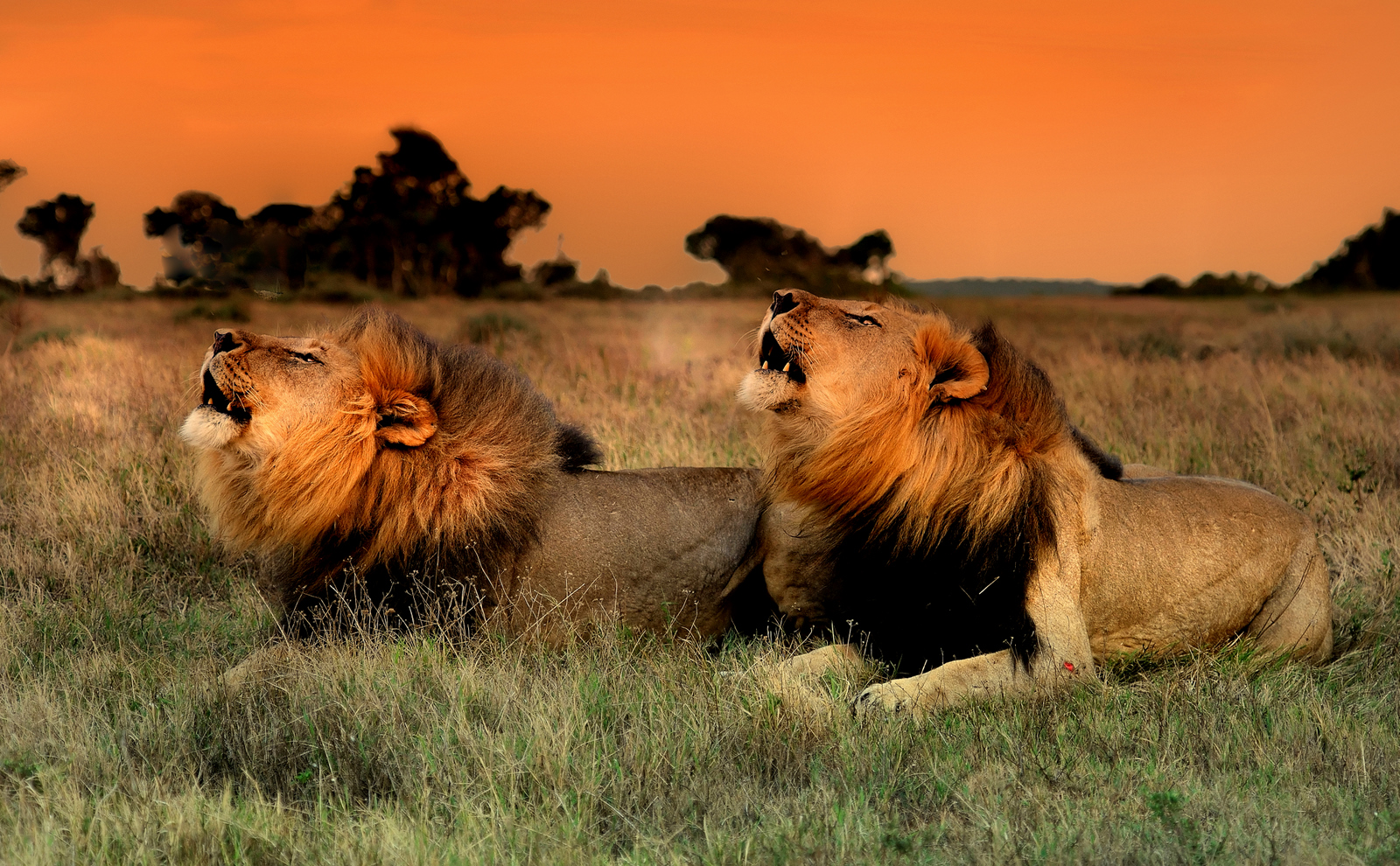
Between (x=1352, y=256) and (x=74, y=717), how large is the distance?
63977mm

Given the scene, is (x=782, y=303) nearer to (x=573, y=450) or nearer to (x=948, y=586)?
(x=948, y=586)

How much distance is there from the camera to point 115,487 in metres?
7.16

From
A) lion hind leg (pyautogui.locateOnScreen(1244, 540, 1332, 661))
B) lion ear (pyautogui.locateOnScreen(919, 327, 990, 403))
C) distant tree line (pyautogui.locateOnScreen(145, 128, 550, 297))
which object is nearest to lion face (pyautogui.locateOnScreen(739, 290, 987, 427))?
lion ear (pyautogui.locateOnScreen(919, 327, 990, 403))

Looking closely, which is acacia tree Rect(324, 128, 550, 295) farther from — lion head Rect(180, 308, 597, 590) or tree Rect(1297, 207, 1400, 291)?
lion head Rect(180, 308, 597, 590)

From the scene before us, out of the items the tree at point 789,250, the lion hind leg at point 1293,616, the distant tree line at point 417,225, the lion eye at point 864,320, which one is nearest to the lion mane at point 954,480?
the lion eye at point 864,320

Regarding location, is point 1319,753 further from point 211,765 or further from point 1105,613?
point 211,765

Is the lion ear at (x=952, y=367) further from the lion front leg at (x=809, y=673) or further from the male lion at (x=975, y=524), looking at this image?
the lion front leg at (x=809, y=673)

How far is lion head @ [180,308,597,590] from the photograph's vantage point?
15.7ft

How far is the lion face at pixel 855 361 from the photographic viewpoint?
4.47 metres

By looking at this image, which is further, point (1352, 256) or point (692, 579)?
point (1352, 256)

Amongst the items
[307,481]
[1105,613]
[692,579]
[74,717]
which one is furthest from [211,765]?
[1105,613]

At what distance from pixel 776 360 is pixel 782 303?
0.86 ft

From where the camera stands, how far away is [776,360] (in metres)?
4.77

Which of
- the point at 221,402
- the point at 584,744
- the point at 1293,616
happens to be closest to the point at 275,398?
the point at 221,402
